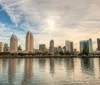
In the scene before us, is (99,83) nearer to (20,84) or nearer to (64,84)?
(64,84)

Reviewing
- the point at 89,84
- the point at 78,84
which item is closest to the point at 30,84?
the point at 78,84

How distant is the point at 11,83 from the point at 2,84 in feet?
7.60

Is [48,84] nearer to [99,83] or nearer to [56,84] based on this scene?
[56,84]

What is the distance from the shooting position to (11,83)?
4553cm

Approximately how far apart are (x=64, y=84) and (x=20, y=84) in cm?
1091

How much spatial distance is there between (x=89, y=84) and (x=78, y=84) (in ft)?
8.76

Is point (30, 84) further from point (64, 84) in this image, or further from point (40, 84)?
point (64, 84)

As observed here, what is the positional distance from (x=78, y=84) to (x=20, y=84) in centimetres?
1437

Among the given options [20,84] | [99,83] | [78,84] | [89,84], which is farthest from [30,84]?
[99,83]

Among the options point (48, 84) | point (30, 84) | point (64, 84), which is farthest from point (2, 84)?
point (64, 84)

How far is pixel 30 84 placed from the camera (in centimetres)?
4422

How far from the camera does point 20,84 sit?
145 ft

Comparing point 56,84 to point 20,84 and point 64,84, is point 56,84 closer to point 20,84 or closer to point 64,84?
point 64,84

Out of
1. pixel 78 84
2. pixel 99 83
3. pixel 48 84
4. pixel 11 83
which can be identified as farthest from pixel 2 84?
pixel 99 83
